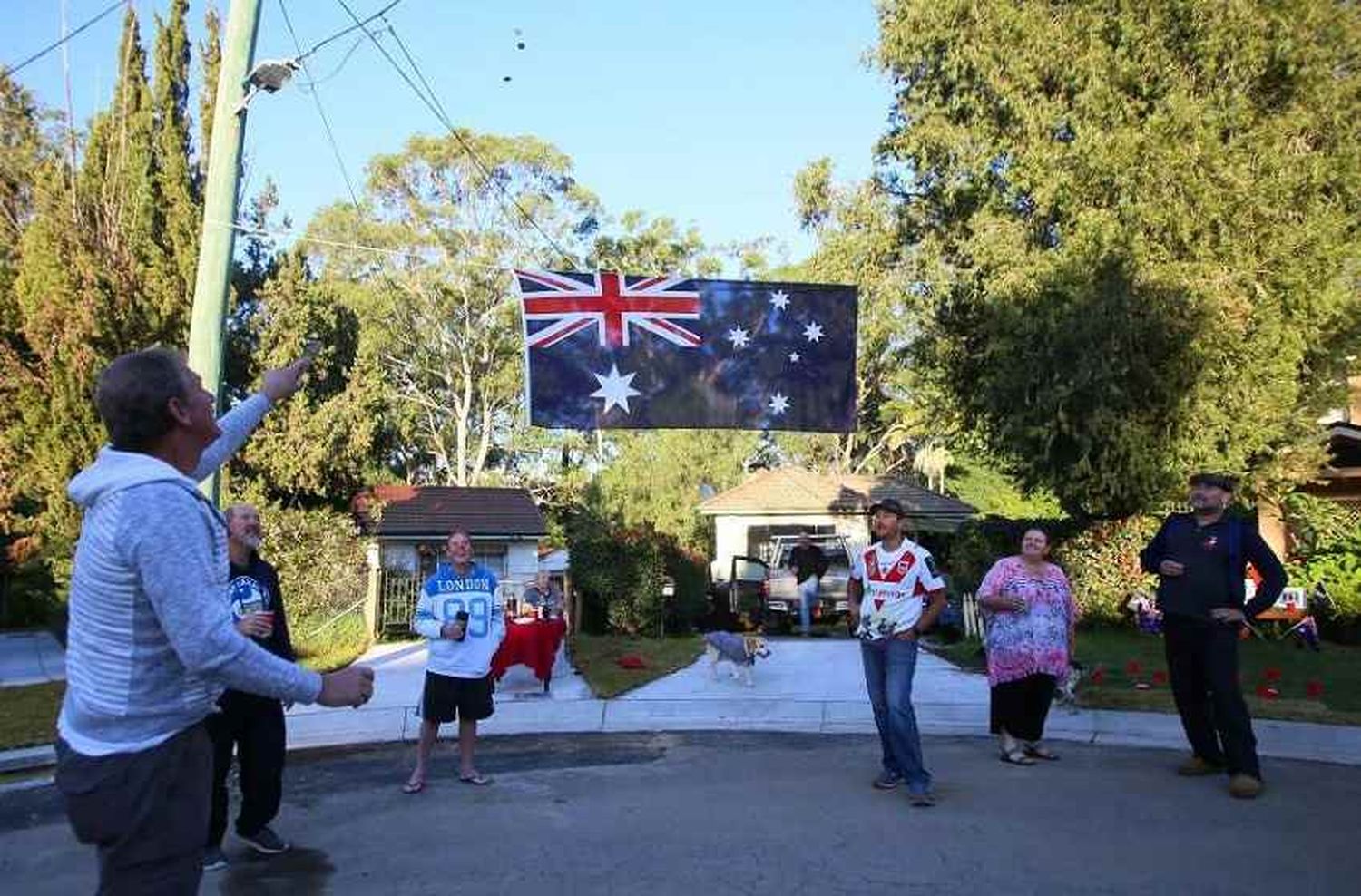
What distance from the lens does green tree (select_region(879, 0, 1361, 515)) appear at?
1611 cm

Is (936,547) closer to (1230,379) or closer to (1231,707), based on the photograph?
(1230,379)

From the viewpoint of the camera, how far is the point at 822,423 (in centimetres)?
1065

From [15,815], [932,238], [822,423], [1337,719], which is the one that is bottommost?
[15,815]

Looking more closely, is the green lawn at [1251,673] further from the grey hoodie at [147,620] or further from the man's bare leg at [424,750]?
the grey hoodie at [147,620]

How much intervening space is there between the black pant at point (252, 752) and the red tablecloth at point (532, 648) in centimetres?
448

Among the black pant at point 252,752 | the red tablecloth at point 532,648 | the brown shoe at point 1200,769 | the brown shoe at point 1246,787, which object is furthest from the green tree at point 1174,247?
the black pant at point 252,752

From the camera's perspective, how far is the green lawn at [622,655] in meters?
11.2

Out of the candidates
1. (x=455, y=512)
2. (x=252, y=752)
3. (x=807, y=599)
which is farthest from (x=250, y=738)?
(x=455, y=512)

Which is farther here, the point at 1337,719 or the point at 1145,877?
the point at 1337,719

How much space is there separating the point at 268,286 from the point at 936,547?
64.1 ft

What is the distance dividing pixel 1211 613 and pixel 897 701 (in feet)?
6.36

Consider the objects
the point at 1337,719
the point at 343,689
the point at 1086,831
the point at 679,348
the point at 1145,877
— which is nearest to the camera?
the point at 343,689

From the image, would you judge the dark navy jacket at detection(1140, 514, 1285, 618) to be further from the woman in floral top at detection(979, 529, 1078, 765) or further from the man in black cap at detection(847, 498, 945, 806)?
the man in black cap at detection(847, 498, 945, 806)

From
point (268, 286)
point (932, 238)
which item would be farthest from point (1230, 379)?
point (268, 286)
